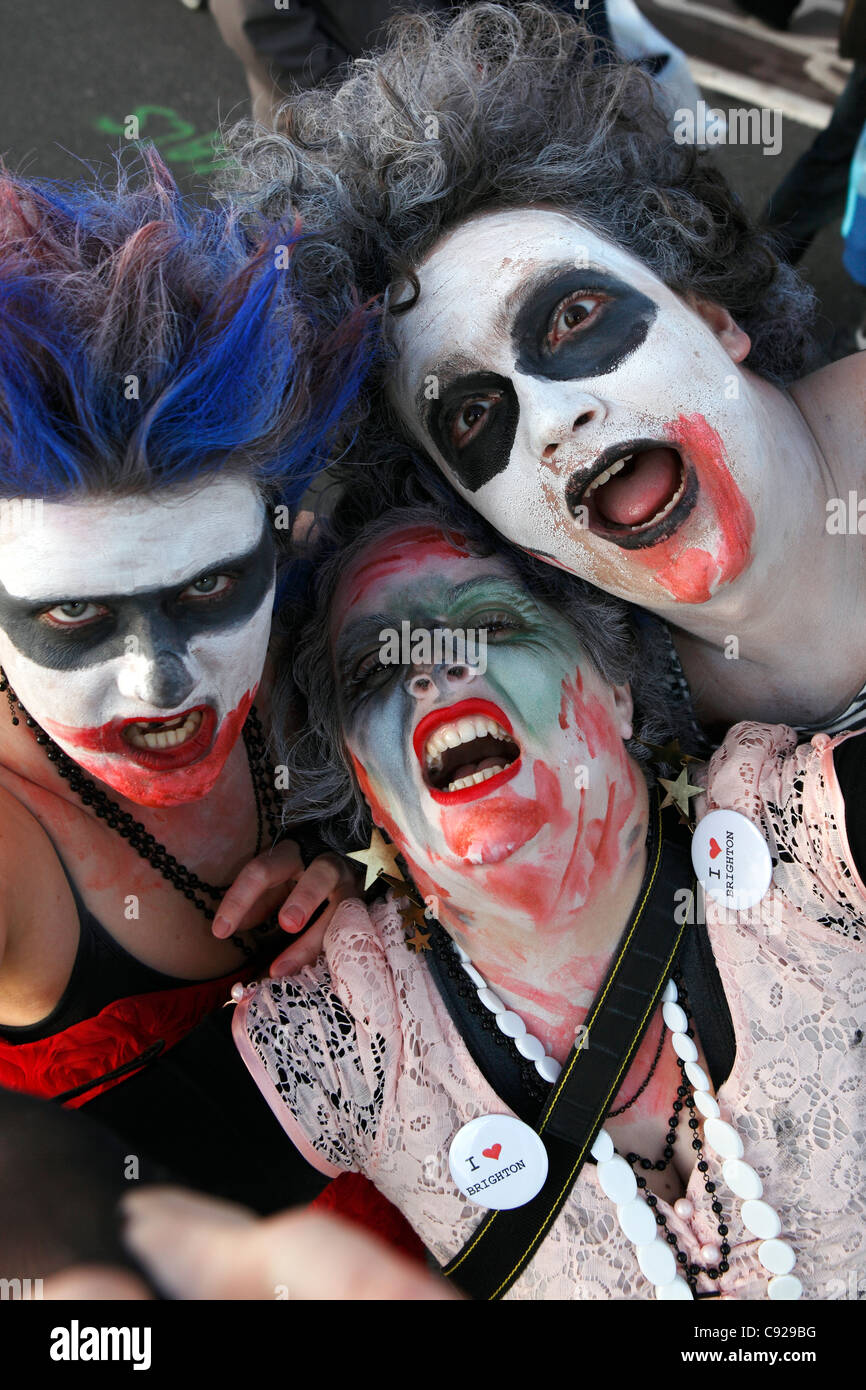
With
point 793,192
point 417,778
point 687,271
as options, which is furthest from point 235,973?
point 793,192

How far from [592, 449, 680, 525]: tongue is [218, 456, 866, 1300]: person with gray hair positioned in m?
0.21

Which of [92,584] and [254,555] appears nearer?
[92,584]

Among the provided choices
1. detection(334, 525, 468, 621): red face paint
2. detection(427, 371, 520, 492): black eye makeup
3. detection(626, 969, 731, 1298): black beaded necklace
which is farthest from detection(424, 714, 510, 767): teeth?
detection(626, 969, 731, 1298): black beaded necklace

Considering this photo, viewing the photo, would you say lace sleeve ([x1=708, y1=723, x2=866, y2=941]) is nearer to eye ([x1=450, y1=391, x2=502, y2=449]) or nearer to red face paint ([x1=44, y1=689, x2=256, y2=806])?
eye ([x1=450, y1=391, x2=502, y2=449])

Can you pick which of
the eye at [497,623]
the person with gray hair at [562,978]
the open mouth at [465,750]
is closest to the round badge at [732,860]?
the person with gray hair at [562,978]

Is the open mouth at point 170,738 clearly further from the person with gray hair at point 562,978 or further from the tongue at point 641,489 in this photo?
the tongue at point 641,489

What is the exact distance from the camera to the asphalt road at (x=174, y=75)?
14.3 feet

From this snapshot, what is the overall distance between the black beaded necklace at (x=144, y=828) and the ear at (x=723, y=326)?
1.13m

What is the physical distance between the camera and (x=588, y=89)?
2.37 meters

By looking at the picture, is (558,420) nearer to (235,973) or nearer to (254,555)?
(254,555)

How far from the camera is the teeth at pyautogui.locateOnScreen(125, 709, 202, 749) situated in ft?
6.22

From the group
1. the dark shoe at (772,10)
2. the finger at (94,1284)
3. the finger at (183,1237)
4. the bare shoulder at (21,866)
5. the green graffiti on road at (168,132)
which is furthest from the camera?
the dark shoe at (772,10)

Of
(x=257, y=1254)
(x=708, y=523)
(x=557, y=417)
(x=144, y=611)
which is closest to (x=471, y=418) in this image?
(x=557, y=417)
